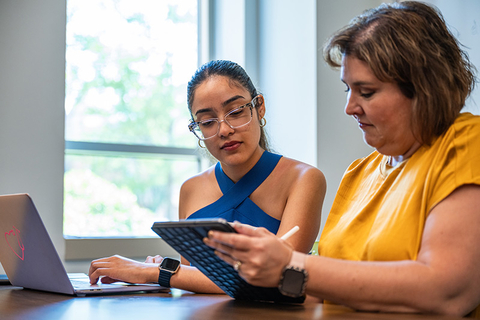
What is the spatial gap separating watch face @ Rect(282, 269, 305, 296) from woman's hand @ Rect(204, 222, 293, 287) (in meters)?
0.01

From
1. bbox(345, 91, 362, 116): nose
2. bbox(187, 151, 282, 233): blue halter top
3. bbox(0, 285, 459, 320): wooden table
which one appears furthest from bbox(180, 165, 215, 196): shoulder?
bbox(345, 91, 362, 116): nose

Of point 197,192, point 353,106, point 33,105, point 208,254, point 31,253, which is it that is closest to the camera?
point 208,254

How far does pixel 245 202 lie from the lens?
1772 mm

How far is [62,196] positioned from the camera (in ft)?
8.74

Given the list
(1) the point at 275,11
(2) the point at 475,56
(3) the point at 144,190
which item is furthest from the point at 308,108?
(3) the point at 144,190

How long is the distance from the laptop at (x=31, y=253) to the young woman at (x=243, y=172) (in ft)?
0.70

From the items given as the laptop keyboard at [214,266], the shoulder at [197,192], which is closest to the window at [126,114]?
the shoulder at [197,192]

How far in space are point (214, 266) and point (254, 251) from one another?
0.64 ft

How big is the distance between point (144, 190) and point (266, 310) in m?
2.38

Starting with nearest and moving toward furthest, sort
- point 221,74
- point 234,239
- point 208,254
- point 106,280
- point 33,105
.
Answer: point 234,239 → point 208,254 → point 106,280 → point 221,74 → point 33,105

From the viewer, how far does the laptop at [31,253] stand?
1146 mm

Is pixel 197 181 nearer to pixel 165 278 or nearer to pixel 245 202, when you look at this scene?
pixel 245 202

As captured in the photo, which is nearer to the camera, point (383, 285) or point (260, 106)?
point (383, 285)

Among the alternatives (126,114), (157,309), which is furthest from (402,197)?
(126,114)
